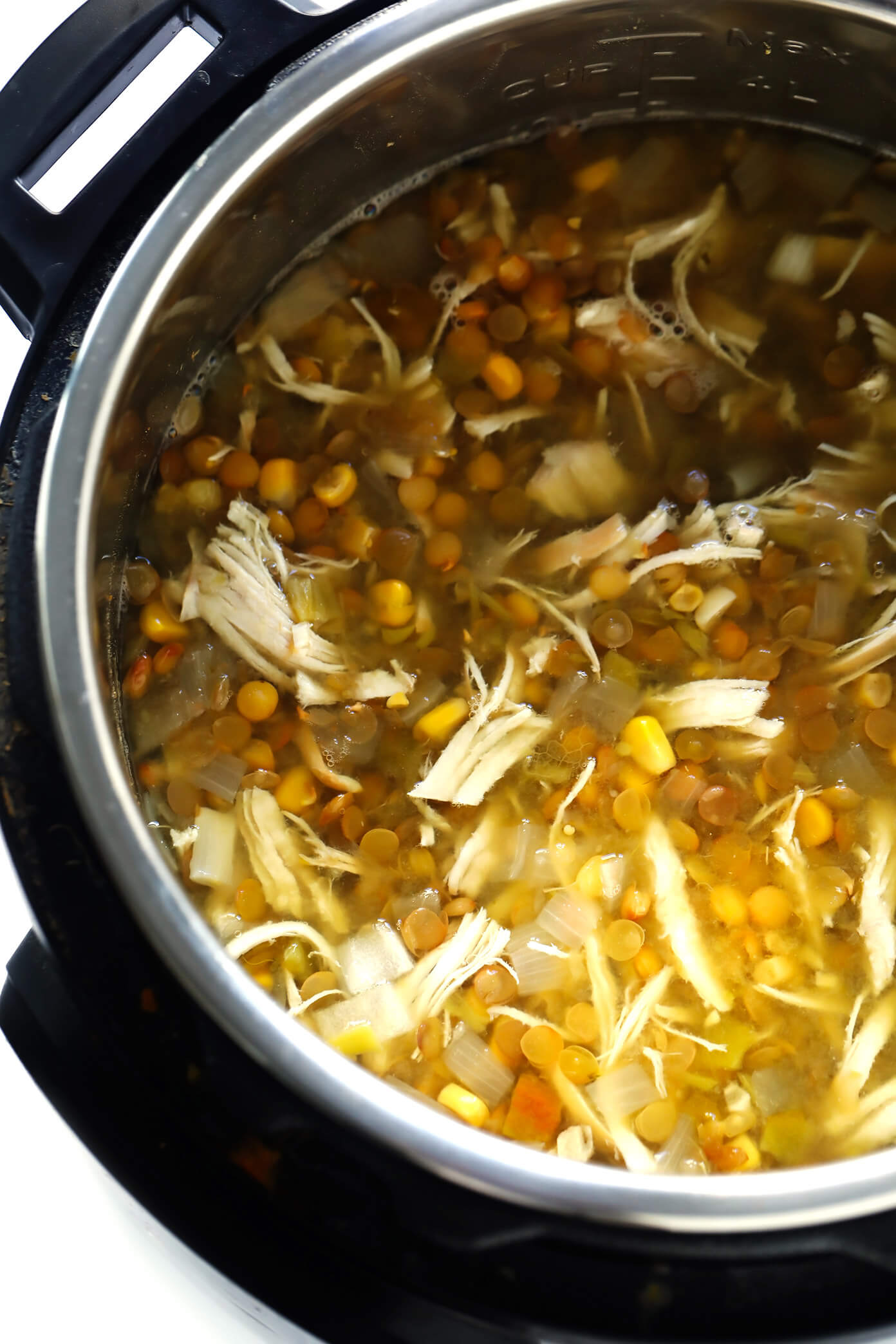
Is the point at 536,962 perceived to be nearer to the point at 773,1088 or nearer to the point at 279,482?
the point at 773,1088

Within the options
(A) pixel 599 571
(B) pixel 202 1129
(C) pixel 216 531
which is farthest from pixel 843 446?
(B) pixel 202 1129

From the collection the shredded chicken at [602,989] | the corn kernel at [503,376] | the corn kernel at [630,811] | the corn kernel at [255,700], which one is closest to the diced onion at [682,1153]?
the shredded chicken at [602,989]

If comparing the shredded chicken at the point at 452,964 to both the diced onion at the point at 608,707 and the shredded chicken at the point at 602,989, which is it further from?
the diced onion at the point at 608,707

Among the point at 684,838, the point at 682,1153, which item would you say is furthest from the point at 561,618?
the point at 682,1153

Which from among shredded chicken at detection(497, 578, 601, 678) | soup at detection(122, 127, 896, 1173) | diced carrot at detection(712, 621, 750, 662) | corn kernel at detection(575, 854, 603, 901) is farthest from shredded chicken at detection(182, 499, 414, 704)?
diced carrot at detection(712, 621, 750, 662)

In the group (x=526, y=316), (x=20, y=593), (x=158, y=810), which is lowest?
(x=158, y=810)

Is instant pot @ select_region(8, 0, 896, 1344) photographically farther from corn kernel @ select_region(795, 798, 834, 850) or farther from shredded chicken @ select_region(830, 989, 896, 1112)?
corn kernel @ select_region(795, 798, 834, 850)

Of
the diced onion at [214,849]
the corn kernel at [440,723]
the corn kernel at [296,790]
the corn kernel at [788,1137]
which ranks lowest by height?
the corn kernel at [788,1137]

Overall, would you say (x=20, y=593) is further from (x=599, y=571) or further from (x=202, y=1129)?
(x=599, y=571)
